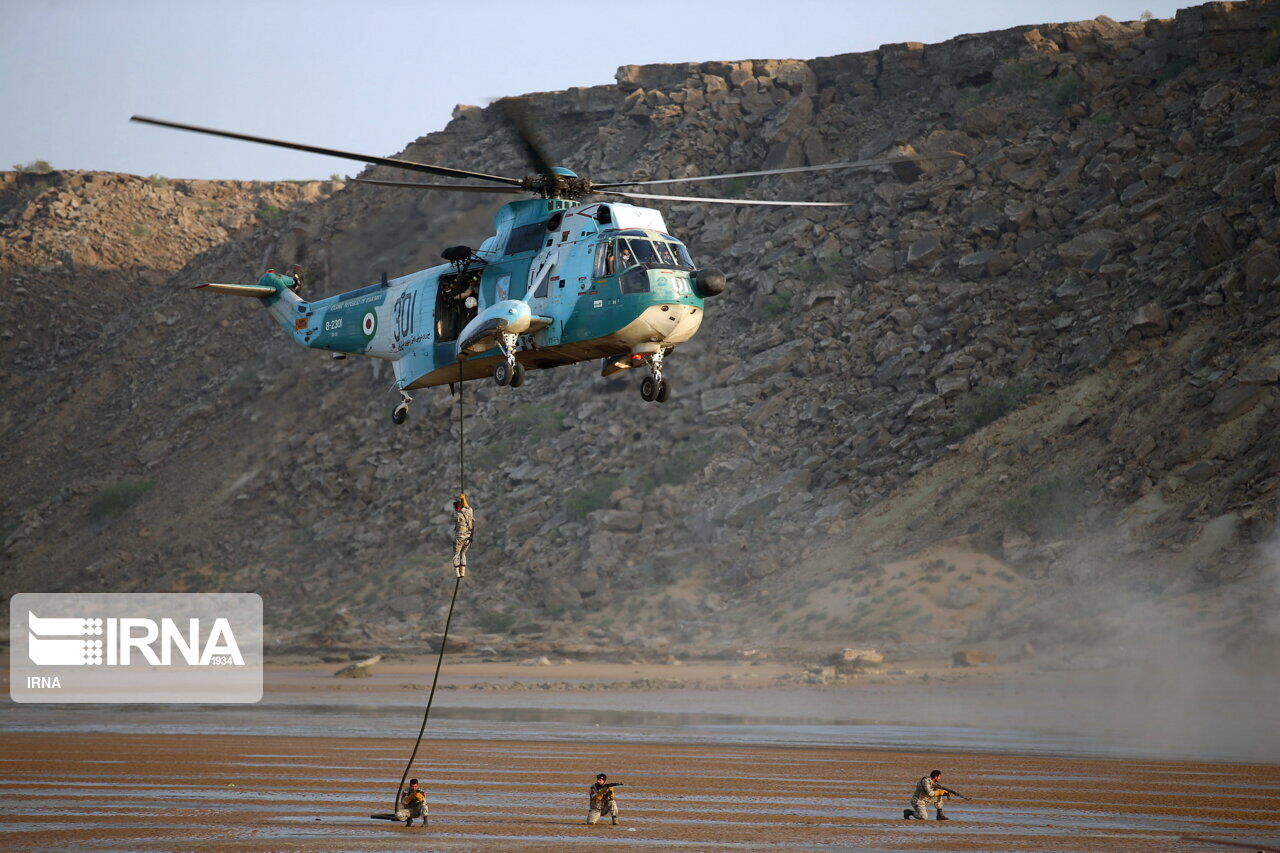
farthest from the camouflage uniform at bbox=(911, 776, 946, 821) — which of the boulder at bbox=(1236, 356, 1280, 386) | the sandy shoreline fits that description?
the boulder at bbox=(1236, 356, 1280, 386)

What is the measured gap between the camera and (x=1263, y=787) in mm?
Answer: 27516

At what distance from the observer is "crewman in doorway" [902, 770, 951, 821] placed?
22.3m

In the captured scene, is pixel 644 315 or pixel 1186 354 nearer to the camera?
pixel 644 315

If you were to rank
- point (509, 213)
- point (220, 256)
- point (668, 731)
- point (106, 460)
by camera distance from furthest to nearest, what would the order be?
point (220, 256) < point (106, 460) < point (668, 731) < point (509, 213)

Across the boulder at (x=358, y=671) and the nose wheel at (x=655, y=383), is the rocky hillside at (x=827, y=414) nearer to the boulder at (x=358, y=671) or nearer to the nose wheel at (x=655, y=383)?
the boulder at (x=358, y=671)

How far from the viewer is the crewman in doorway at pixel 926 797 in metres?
22.3

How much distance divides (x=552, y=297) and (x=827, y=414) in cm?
2985

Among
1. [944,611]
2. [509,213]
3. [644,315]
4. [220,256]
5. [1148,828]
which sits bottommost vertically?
[1148,828]

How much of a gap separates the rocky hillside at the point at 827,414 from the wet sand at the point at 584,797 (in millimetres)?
12768

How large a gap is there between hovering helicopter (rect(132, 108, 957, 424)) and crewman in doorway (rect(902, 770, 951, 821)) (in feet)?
24.0

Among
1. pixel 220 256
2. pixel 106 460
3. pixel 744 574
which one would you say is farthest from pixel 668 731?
pixel 220 256

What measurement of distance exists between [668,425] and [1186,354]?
61.8 feet

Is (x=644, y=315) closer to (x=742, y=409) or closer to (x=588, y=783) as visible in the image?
(x=588, y=783)

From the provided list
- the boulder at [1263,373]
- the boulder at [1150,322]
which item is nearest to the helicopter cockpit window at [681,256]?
the boulder at [1263,373]
